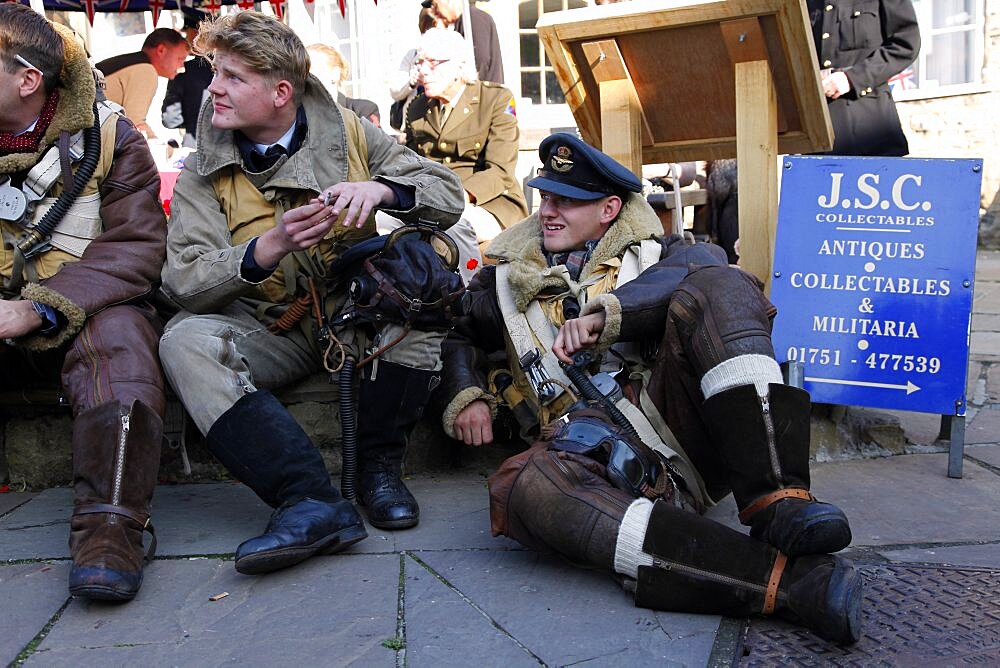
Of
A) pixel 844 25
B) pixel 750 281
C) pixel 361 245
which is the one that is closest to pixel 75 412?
pixel 361 245

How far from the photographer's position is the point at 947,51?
11.4 metres

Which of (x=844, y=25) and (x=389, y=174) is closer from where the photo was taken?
(x=389, y=174)

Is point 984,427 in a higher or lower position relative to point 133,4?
lower

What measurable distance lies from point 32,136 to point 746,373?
90.4 inches

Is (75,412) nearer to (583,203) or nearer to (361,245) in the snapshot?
(361,245)

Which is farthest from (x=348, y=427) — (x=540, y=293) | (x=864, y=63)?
(x=864, y=63)

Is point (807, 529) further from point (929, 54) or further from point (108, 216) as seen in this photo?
point (929, 54)

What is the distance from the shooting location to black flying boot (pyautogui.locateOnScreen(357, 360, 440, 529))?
11.0 ft

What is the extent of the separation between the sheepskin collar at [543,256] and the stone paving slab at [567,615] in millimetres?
829

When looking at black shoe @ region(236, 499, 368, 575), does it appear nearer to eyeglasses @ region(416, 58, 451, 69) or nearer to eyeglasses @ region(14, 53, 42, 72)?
eyeglasses @ region(14, 53, 42, 72)

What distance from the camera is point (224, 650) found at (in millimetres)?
2496

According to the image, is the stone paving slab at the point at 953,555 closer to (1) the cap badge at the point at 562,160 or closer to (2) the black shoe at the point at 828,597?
(2) the black shoe at the point at 828,597

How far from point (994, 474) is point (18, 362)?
3.38 meters

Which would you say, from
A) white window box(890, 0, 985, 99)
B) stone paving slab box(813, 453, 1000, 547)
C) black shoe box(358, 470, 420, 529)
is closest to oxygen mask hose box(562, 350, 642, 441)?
black shoe box(358, 470, 420, 529)
